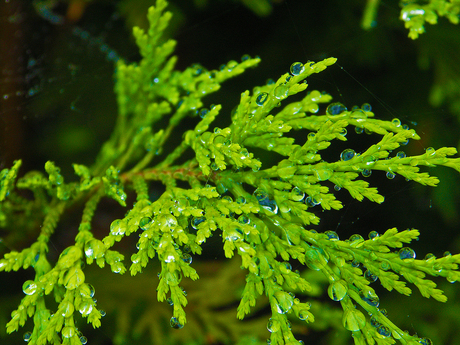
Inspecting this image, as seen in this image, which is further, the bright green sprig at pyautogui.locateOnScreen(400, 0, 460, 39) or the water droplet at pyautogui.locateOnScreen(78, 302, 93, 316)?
the bright green sprig at pyautogui.locateOnScreen(400, 0, 460, 39)

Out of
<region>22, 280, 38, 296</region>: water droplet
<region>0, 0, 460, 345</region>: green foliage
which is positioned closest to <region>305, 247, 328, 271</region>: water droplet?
<region>0, 0, 460, 345</region>: green foliage

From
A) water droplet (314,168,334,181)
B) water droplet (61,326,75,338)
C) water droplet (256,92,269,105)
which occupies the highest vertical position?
water droplet (256,92,269,105)

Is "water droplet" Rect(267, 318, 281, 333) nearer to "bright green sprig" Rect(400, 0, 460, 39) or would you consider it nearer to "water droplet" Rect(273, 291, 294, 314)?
"water droplet" Rect(273, 291, 294, 314)

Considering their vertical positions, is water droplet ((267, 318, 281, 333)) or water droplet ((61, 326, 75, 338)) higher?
water droplet ((61, 326, 75, 338))

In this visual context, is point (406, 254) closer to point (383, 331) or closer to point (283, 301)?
point (383, 331)

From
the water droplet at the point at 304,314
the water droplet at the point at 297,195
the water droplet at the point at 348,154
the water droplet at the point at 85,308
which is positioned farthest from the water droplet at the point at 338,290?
the water droplet at the point at 85,308

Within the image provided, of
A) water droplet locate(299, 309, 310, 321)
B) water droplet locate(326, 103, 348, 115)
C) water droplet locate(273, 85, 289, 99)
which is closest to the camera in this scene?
water droplet locate(299, 309, 310, 321)

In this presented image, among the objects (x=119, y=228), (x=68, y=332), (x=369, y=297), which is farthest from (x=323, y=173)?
(x=68, y=332)

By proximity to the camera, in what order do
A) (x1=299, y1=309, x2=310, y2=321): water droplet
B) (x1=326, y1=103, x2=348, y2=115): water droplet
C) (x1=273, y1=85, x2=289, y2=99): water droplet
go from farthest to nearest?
1. (x1=326, y1=103, x2=348, y2=115): water droplet
2. (x1=273, y1=85, x2=289, y2=99): water droplet
3. (x1=299, y1=309, x2=310, y2=321): water droplet
